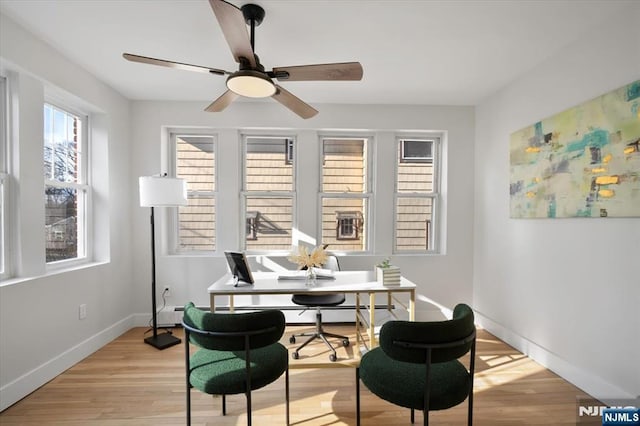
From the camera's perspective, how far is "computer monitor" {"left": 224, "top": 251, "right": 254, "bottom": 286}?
2205 millimetres

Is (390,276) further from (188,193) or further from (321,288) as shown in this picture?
(188,193)

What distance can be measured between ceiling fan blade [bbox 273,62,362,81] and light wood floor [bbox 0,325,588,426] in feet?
7.36

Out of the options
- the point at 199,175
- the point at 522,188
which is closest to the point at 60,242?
the point at 199,175

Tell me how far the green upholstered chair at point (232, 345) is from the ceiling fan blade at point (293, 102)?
1.44 meters

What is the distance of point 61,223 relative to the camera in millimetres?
2709

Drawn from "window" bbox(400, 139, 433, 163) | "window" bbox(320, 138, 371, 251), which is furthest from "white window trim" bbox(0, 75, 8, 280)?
"window" bbox(400, 139, 433, 163)

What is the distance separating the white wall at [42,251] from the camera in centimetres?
206

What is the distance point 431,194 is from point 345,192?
1.14 m

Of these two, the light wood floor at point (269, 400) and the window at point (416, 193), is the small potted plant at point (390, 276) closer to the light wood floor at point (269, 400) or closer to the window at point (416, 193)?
the light wood floor at point (269, 400)

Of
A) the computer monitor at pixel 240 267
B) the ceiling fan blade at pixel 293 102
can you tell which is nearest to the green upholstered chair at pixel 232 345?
the computer monitor at pixel 240 267

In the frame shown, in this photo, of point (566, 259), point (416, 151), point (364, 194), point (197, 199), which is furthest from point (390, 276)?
point (197, 199)

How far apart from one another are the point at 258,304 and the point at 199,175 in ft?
5.86

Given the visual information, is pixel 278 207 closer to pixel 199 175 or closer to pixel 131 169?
pixel 199 175

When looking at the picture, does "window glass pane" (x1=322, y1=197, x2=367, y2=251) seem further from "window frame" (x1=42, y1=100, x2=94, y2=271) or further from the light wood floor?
"window frame" (x1=42, y1=100, x2=94, y2=271)
